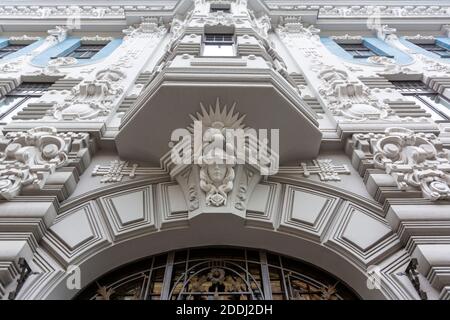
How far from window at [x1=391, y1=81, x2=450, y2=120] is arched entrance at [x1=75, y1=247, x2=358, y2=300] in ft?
18.6

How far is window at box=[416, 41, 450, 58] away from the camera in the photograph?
11969 millimetres

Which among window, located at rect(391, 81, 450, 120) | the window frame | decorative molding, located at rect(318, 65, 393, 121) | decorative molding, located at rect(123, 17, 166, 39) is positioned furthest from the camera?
decorative molding, located at rect(123, 17, 166, 39)

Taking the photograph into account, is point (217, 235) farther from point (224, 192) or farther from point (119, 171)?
point (119, 171)

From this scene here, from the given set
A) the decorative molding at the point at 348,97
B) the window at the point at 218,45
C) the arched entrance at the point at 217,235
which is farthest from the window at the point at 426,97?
the window at the point at 218,45

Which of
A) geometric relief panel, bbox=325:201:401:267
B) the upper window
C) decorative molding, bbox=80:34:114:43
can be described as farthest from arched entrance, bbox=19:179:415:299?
decorative molding, bbox=80:34:114:43

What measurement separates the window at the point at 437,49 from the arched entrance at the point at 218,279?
35.0ft

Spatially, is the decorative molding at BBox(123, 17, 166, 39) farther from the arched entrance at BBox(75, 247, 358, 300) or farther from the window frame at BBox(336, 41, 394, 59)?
the arched entrance at BBox(75, 247, 358, 300)

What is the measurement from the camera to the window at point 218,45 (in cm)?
836

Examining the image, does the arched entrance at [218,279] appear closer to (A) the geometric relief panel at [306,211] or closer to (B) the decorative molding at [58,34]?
(A) the geometric relief panel at [306,211]

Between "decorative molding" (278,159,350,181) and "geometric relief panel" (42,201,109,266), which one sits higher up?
"decorative molding" (278,159,350,181)

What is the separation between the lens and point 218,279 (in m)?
4.84

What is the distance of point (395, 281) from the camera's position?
4133 mm
